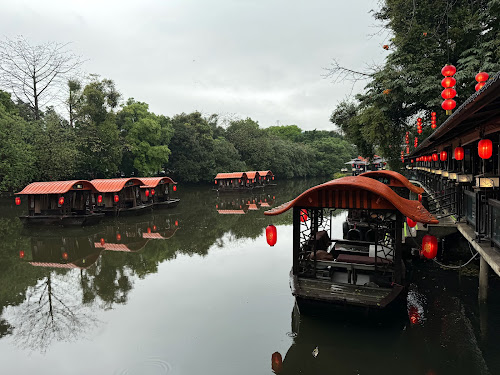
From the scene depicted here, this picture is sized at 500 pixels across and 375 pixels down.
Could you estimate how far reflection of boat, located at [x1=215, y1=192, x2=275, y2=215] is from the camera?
28.0 m

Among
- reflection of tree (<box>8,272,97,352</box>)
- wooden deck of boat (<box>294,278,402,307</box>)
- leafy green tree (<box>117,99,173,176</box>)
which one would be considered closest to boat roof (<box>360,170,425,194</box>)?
wooden deck of boat (<box>294,278,402,307</box>)

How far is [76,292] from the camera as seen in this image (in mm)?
10898

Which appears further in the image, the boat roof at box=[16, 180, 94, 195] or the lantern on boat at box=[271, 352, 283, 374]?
the boat roof at box=[16, 180, 94, 195]

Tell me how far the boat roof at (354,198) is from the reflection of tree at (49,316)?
18.0ft

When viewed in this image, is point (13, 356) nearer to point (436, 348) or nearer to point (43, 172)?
point (436, 348)

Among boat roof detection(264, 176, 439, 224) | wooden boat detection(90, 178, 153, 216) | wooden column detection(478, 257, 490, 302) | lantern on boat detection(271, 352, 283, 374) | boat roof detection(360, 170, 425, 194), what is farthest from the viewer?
wooden boat detection(90, 178, 153, 216)

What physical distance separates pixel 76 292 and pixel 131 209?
13.7 meters

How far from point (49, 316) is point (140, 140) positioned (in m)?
36.5

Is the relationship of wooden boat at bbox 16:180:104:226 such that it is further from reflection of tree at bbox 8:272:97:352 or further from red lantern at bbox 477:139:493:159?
red lantern at bbox 477:139:493:159

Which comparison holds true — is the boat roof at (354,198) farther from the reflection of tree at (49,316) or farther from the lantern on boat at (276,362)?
the reflection of tree at (49,316)

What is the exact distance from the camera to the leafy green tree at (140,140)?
141 feet

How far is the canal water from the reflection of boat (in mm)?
12763

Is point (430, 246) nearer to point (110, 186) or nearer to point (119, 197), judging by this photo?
point (110, 186)

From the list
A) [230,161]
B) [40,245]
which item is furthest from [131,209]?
[230,161]
